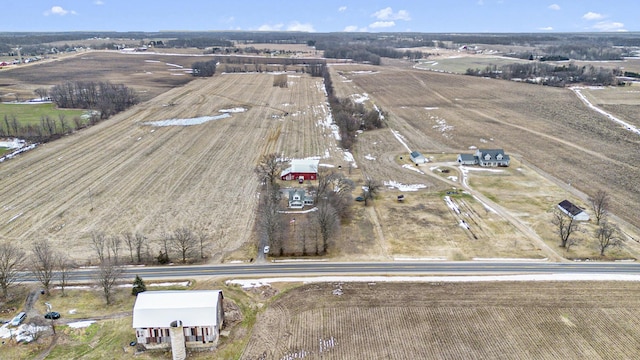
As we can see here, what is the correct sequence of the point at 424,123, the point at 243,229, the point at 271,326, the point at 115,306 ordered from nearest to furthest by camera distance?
1. the point at 271,326
2. the point at 115,306
3. the point at 243,229
4. the point at 424,123

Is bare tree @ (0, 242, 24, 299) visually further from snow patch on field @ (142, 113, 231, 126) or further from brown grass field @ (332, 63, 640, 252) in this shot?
snow patch on field @ (142, 113, 231, 126)

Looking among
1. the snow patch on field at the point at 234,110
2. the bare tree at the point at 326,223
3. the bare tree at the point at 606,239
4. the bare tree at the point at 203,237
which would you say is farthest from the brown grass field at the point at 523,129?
the snow patch on field at the point at 234,110

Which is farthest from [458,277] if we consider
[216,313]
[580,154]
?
[580,154]

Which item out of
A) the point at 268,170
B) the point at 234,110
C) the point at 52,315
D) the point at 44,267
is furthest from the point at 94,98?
the point at 52,315

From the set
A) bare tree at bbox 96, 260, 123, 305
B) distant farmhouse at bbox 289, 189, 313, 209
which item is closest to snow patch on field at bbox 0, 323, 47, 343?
bare tree at bbox 96, 260, 123, 305

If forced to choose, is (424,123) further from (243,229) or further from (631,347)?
(631,347)

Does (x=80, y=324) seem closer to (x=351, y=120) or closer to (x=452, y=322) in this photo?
(x=452, y=322)
